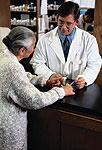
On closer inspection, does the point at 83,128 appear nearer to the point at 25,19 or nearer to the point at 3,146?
the point at 3,146

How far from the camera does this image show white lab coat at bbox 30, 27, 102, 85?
1720 millimetres

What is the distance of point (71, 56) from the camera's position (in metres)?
1.75

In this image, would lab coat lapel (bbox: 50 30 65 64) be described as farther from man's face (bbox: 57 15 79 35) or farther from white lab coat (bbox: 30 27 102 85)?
man's face (bbox: 57 15 79 35)

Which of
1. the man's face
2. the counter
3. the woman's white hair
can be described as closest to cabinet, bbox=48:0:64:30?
the man's face

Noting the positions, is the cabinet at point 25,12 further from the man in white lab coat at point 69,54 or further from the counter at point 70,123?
A: the counter at point 70,123

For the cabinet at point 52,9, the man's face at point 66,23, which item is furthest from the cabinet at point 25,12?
the man's face at point 66,23

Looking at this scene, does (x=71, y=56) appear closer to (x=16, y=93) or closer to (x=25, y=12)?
(x=16, y=93)

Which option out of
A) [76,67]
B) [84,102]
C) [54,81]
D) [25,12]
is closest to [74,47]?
[76,67]

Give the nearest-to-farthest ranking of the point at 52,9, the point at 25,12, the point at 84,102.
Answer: the point at 84,102 < the point at 52,9 < the point at 25,12

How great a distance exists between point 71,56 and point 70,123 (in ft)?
2.40

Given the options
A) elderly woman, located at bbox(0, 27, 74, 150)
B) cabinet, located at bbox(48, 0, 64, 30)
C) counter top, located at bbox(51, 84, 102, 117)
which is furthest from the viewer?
cabinet, located at bbox(48, 0, 64, 30)

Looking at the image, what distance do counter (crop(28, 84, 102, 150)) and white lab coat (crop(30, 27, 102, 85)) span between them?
400mm

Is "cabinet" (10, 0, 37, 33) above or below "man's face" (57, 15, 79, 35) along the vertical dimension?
above

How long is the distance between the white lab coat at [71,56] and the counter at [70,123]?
400mm
